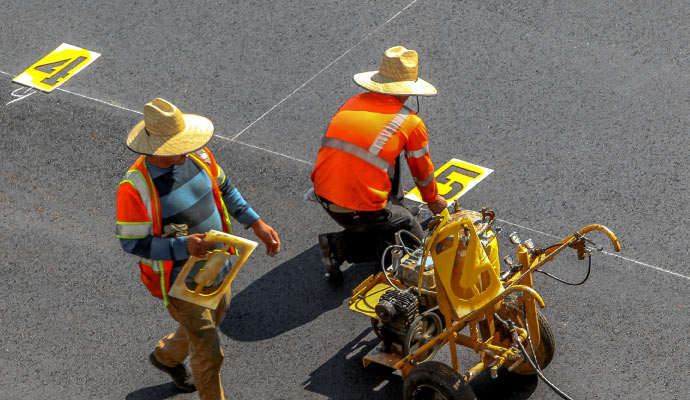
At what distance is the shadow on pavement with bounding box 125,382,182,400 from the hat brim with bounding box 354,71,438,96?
2574 millimetres

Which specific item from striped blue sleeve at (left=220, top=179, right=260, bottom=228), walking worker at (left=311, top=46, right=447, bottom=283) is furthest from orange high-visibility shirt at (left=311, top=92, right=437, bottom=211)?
striped blue sleeve at (left=220, top=179, right=260, bottom=228)

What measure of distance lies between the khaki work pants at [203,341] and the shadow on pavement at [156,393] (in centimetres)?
55

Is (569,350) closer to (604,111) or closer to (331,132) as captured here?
(331,132)

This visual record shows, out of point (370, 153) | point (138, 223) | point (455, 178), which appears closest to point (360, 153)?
point (370, 153)

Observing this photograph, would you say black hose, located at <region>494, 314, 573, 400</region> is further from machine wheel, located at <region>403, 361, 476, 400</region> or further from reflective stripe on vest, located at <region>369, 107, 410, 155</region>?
reflective stripe on vest, located at <region>369, 107, 410, 155</region>

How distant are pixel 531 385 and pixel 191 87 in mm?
5196

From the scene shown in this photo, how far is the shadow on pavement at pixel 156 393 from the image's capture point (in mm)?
6805

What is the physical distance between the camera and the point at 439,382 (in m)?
5.90

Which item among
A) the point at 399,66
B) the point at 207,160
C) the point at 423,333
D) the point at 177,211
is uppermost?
the point at 399,66

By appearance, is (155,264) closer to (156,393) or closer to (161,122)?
(161,122)

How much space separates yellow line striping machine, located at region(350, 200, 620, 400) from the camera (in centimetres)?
574

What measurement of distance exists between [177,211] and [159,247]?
0.25 m

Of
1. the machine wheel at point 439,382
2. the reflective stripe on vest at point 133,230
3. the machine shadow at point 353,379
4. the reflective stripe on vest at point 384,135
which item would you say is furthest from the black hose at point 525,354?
the reflective stripe on vest at point 133,230

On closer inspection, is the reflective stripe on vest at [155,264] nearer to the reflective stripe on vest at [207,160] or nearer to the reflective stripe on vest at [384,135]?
the reflective stripe on vest at [207,160]
